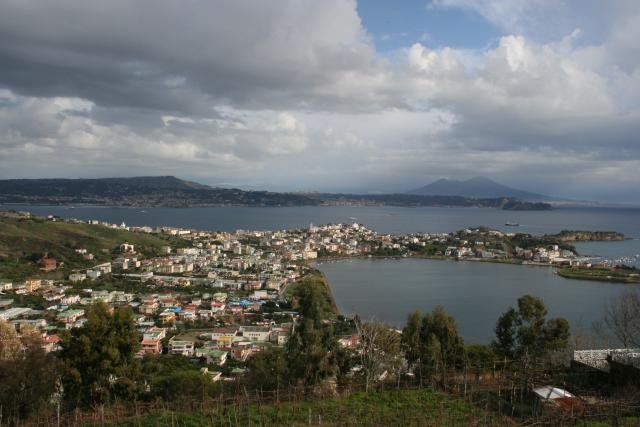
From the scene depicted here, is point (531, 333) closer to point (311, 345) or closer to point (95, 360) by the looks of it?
point (311, 345)

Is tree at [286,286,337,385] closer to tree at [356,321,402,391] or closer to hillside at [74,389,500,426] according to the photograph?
tree at [356,321,402,391]

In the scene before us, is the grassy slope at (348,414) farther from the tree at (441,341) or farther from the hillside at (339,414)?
the tree at (441,341)

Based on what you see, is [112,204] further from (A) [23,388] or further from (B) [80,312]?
(A) [23,388]

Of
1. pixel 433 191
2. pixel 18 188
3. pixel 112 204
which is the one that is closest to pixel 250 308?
pixel 112 204

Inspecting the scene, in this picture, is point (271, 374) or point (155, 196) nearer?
point (271, 374)

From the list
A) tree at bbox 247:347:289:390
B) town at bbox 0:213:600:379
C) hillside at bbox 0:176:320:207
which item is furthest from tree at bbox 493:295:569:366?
hillside at bbox 0:176:320:207

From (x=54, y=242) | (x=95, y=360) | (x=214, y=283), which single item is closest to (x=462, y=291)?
(x=214, y=283)
